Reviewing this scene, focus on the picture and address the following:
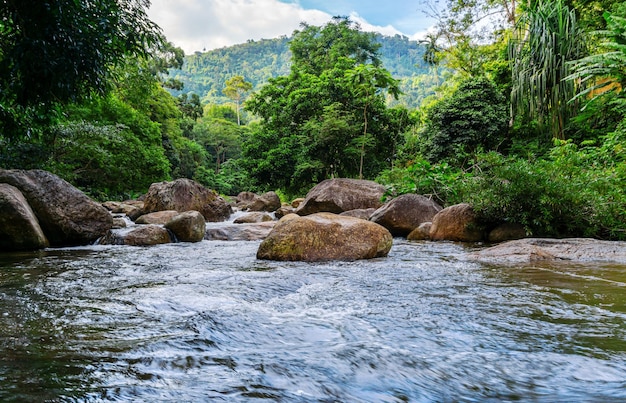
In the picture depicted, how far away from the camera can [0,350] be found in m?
2.02

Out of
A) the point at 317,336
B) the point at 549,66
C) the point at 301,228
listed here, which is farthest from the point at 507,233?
the point at 549,66

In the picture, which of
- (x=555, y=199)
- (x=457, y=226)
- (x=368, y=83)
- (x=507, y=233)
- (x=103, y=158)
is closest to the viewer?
(x=555, y=199)

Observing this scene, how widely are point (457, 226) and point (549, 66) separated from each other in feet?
26.8

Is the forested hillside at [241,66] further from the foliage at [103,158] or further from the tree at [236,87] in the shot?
the foliage at [103,158]

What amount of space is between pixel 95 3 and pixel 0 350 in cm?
492

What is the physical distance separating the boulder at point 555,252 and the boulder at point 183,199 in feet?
28.8

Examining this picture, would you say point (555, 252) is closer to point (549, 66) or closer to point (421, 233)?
point (421, 233)

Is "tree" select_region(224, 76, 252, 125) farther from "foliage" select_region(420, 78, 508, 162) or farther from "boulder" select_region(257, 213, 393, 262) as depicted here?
"boulder" select_region(257, 213, 393, 262)

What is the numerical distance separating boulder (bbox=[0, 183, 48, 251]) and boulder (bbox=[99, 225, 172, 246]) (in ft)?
4.24

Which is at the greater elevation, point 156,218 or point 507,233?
point 156,218

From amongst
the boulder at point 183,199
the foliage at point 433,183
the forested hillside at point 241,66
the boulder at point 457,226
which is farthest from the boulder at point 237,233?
the forested hillside at point 241,66

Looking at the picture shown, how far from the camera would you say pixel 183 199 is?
38.5 feet

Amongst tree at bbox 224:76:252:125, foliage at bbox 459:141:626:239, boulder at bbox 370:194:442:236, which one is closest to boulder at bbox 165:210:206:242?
boulder at bbox 370:194:442:236

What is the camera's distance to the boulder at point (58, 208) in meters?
6.91
